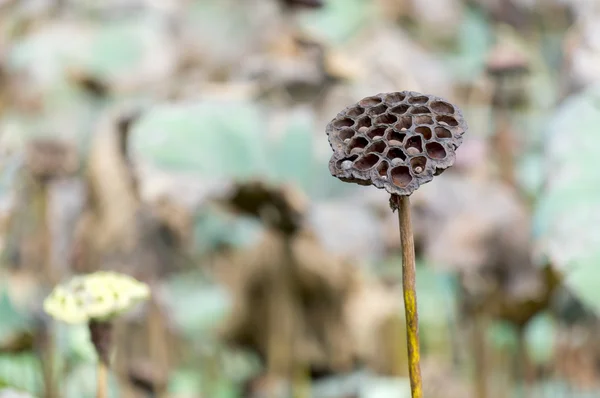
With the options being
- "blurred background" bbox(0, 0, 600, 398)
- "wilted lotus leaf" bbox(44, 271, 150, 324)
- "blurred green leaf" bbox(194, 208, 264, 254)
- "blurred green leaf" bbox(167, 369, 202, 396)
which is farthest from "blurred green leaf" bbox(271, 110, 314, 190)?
"wilted lotus leaf" bbox(44, 271, 150, 324)

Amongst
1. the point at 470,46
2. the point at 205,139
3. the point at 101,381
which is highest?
the point at 470,46

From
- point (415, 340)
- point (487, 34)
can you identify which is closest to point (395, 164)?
point (415, 340)

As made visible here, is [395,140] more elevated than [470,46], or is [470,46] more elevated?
[470,46]

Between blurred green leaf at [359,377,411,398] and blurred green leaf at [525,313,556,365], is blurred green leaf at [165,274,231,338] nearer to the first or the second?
blurred green leaf at [359,377,411,398]

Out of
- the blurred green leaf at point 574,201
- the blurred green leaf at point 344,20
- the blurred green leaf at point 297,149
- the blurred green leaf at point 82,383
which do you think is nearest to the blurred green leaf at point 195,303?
the blurred green leaf at point 297,149

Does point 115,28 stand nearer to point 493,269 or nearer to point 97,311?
point 493,269

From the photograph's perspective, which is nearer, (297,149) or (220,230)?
(297,149)

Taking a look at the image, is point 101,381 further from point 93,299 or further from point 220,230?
point 220,230

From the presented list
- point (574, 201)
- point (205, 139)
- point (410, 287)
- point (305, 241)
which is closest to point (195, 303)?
point (305, 241)
